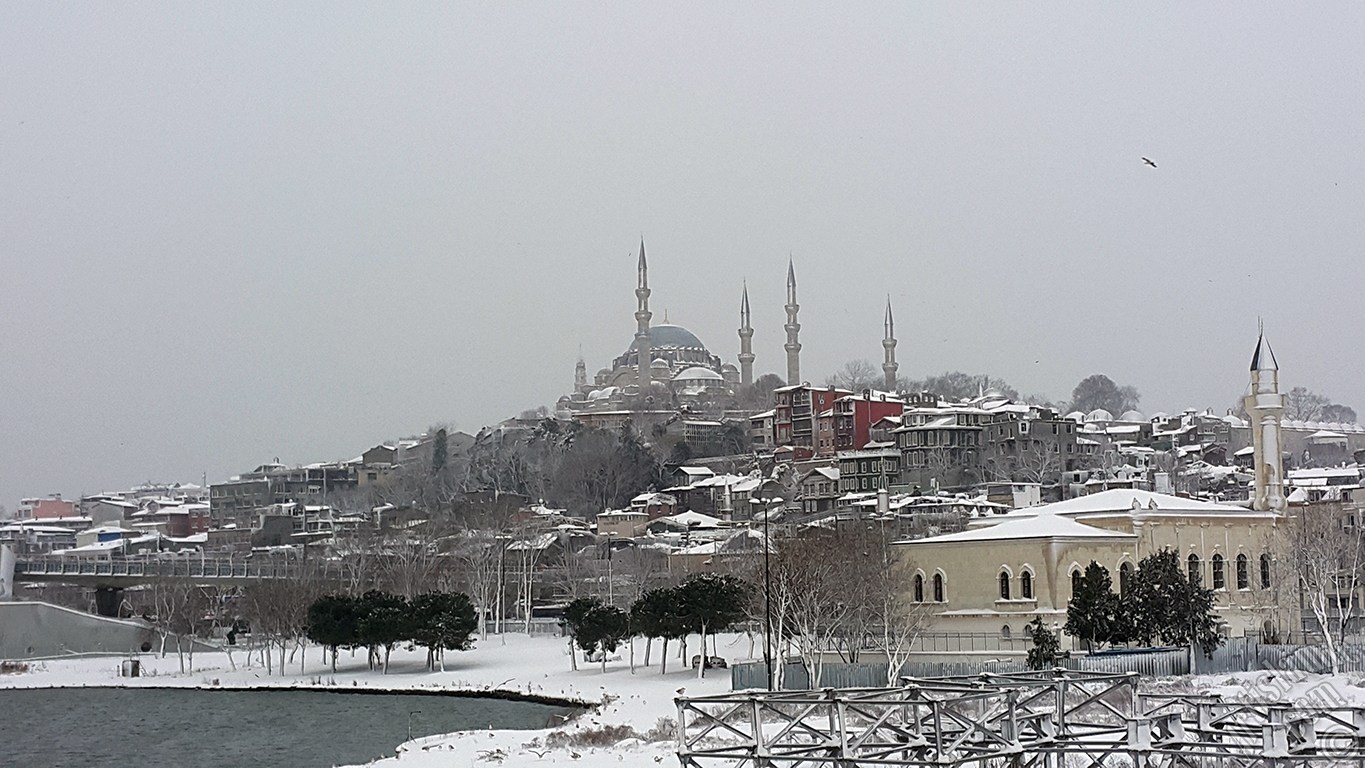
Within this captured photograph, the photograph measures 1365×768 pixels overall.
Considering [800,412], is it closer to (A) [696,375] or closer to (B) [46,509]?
(A) [696,375]

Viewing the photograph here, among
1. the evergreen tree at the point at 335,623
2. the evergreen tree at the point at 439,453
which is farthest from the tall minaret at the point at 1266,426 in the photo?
the evergreen tree at the point at 439,453

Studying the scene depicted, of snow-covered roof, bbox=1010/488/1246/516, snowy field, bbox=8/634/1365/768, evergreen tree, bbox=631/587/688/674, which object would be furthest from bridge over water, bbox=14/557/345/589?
snow-covered roof, bbox=1010/488/1246/516

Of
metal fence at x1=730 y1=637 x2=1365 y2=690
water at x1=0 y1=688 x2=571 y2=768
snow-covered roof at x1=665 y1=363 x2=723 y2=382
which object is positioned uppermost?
snow-covered roof at x1=665 y1=363 x2=723 y2=382

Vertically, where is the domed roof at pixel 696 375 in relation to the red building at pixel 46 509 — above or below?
above

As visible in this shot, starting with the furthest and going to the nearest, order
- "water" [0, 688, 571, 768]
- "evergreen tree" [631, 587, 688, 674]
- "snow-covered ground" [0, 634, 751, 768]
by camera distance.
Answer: "evergreen tree" [631, 587, 688, 674] < "water" [0, 688, 571, 768] < "snow-covered ground" [0, 634, 751, 768]

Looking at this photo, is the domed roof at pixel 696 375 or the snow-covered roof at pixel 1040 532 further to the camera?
the domed roof at pixel 696 375

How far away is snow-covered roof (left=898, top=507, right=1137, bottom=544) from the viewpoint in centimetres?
3728

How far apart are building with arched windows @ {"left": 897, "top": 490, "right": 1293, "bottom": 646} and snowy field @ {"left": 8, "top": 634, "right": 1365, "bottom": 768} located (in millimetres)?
5871

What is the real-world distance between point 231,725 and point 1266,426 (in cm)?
3208

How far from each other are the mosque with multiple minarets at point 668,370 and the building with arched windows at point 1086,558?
268ft

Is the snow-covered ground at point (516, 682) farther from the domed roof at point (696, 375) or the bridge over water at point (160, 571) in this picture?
the domed roof at point (696, 375)

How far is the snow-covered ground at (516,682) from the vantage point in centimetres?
2584

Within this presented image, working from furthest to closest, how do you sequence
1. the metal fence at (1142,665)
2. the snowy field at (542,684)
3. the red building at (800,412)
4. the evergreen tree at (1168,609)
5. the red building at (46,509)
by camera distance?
the red building at (46,509)
the red building at (800,412)
the evergreen tree at (1168,609)
the metal fence at (1142,665)
the snowy field at (542,684)

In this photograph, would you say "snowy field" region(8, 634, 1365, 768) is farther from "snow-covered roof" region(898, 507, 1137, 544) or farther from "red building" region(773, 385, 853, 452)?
"red building" region(773, 385, 853, 452)
